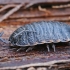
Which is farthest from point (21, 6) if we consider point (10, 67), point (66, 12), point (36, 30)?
point (10, 67)

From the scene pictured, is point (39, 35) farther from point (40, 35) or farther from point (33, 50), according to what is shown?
point (33, 50)

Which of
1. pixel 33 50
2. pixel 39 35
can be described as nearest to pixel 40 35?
A: pixel 39 35

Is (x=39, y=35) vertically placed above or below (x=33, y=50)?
above

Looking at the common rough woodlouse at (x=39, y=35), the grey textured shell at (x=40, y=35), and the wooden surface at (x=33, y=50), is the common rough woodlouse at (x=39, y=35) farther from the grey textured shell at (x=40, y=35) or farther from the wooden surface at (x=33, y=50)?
the wooden surface at (x=33, y=50)

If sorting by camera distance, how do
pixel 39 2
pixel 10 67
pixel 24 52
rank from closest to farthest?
1. pixel 10 67
2. pixel 24 52
3. pixel 39 2

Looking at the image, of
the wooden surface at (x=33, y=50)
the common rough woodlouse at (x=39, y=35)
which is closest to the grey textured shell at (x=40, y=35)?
the common rough woodlouse at (x=39, y=35)

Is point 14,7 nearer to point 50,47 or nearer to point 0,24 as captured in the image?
point 0,24

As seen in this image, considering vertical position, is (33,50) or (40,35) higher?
(40,35)

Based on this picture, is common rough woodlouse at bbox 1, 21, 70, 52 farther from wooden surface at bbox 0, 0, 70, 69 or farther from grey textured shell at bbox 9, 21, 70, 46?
wooden surface at bbox 0, 0, 70, 69
